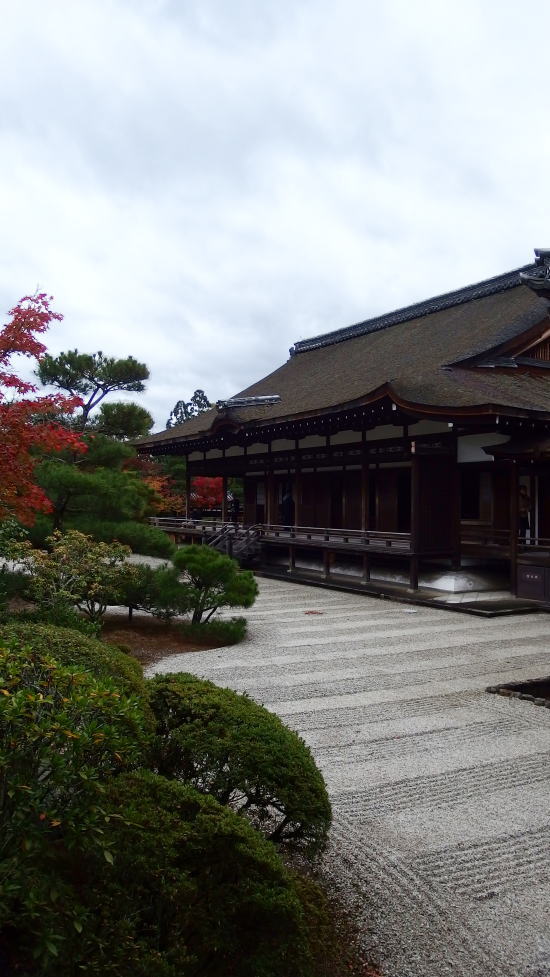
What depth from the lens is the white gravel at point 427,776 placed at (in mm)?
3527

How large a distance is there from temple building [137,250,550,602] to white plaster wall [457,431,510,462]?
24 millimetres

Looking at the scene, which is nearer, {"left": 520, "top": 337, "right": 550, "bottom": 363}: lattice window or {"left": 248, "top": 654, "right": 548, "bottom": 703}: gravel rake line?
{"left": 248, "top": 654, "right": 548, "bottom": 703}: gravel rake line

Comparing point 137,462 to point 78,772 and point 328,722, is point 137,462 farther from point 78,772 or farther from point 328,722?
point 78,772

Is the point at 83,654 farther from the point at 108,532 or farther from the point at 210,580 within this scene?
the point at 108,532

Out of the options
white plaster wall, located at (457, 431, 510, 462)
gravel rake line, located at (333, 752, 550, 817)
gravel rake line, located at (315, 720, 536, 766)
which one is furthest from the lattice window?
gravel rake line, located at (333, 752, 550, 817)

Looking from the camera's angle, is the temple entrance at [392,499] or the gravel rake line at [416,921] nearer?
the gravel rake line at [416,921]

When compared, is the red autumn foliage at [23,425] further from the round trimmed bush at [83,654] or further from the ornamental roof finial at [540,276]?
the ornamental roof finial at [540,276]

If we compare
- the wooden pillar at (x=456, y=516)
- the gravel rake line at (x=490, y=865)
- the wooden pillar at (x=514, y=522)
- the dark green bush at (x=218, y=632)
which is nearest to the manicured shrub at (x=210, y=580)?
the dark green bush at (x=218, y=632)

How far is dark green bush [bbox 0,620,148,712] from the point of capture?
163 inches

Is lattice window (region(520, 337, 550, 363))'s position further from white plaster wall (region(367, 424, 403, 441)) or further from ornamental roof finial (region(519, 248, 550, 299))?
white plaster wall (region(367, 424, 403, 441))

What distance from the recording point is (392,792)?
5223 millimetres

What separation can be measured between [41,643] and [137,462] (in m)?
Result: 28.0

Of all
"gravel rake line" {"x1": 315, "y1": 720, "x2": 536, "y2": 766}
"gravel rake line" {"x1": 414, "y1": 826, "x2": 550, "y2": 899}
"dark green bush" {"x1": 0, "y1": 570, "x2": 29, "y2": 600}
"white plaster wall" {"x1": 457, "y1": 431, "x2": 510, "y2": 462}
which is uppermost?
"white plaster wall" {"x1": 457, "y1": 431, "x2": 510, "y2": 462}

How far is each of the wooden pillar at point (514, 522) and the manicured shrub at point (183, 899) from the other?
12.3 m
